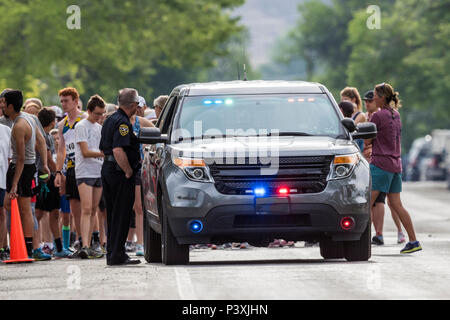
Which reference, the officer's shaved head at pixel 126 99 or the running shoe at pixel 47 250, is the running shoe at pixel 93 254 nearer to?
the running shoe at pixel 47 250

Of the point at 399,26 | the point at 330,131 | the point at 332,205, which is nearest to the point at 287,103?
the point at 330,131

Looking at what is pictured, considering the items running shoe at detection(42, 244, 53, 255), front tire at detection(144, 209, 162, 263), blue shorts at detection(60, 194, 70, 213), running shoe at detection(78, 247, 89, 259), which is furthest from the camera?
blue shorts at detection(60, 194, 70, 213)

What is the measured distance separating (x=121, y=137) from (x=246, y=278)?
291cm

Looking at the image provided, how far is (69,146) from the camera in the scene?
52.3 feet

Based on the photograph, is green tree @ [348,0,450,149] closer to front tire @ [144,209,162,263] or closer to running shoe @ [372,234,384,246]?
running shoe @ [372,234,384,246]

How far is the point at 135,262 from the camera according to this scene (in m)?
13.6

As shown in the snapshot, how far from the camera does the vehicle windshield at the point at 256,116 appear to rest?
13000mm

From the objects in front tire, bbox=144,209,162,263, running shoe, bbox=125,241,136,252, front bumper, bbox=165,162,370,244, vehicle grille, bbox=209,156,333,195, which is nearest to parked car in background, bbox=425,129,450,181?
running shoe, bbox=125,241,136,252

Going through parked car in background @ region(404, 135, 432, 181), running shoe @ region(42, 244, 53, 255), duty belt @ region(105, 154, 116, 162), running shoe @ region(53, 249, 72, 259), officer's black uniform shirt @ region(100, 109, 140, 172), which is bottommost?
parked car in background @ region(404, 135, 432, 181)

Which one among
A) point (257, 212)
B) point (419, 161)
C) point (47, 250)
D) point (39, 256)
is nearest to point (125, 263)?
point (39, 256)

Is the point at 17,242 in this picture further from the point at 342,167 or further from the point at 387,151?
the point at 387,151

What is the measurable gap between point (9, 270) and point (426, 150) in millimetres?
52172

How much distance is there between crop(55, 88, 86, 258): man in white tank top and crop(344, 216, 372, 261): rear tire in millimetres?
4261

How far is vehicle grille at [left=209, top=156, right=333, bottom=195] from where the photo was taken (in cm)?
1215
